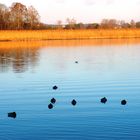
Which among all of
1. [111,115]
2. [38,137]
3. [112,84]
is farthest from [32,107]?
[112,84]

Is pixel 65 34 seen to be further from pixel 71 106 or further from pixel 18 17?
pixel 71 106

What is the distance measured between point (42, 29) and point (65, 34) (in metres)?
23.0

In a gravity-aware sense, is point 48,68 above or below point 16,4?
below

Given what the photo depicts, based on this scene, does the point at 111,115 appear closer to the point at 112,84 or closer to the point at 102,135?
the point at 102,135

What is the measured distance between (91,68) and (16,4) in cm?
7790

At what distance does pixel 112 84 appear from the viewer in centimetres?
2206

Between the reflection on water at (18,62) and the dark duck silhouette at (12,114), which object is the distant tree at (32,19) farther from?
the dark duck silhouette at (12,114)

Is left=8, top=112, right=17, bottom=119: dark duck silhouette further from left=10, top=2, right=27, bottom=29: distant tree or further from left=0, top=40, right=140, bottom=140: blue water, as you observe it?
left=10, top=2, right=27, bottom=29: distant tree

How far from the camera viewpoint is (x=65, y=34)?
2894 inches

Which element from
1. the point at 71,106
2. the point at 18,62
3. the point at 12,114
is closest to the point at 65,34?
the point at 18,62

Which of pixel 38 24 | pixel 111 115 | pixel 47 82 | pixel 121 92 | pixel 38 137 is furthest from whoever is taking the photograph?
pixel 38 24

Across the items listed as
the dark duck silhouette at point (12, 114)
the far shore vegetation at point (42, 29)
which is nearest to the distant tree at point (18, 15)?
the far shore vegetation at point (42, 29)

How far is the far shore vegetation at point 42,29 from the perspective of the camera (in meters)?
71.9

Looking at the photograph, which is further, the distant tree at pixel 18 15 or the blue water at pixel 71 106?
the distant tree at pixel 18 15
